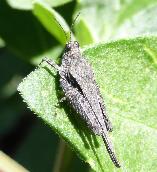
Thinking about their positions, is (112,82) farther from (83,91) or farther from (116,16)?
(116,16)

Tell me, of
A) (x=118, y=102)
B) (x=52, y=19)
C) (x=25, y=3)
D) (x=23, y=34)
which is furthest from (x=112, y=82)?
(x=23, y=34)

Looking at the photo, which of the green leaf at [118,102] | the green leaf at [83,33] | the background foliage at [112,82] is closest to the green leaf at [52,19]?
the background foliage at [112,82]

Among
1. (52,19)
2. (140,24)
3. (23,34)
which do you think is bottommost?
(140,24)

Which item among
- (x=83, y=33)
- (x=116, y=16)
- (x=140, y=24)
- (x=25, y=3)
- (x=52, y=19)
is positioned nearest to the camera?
(x=52, y=19)

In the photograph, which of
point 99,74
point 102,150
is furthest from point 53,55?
point 102,150

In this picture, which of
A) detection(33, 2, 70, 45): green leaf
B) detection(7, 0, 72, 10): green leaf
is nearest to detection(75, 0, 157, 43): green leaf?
detection(7, 0, 72, 10): green leaf
